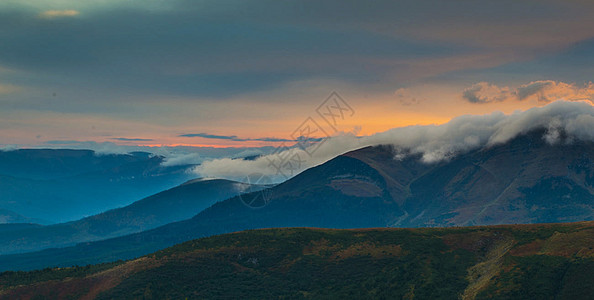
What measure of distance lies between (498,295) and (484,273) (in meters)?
26.5

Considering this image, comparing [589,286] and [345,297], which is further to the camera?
[345,297]

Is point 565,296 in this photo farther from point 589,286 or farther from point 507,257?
point 507,257

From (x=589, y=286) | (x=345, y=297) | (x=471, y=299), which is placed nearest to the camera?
(x=589, y=286)

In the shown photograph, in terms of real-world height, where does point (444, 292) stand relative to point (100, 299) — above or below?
below

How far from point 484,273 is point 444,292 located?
2172 cm

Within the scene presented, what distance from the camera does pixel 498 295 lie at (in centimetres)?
16562

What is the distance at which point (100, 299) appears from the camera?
199 metres

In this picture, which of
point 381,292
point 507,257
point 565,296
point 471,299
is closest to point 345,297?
point 381,292

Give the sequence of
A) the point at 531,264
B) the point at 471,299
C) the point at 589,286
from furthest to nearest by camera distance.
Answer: the point at 531,264, the point at 471,299, the point at 589,286

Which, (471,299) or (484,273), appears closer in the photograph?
(471,299)

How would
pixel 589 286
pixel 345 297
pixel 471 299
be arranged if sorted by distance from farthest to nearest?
pixel 345 297
pixel 471 299
pixel 589 286

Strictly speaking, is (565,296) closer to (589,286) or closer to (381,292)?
(589,286)

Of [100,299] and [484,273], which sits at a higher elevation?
[100,299]

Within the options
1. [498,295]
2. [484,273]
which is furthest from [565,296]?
[484,273]
